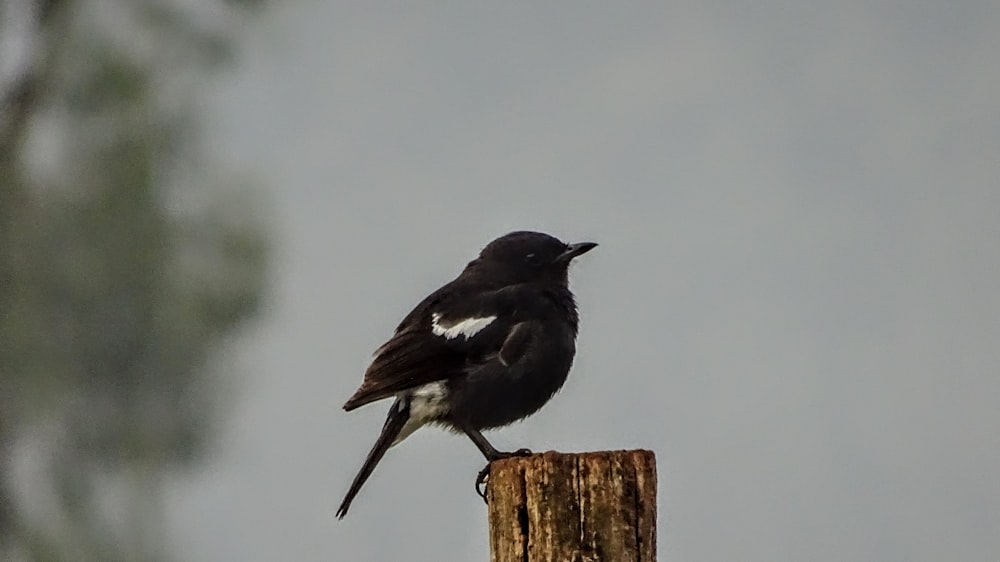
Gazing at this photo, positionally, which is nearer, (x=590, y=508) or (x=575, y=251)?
(x=590, y=508)

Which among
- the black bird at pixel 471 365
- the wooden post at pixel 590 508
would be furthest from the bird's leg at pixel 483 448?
the wooden post at pixel 590 508

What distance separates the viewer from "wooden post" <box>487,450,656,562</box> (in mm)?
3488

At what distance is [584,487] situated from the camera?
3.51m

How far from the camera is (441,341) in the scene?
5.21m

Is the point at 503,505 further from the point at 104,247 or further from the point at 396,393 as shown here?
the point at 104,247

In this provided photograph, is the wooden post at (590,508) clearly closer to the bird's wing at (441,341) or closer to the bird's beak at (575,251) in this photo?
the bird's wing at (441,341)

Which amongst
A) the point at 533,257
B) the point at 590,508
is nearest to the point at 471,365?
the point at 533,257

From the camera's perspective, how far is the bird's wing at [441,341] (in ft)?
16.7

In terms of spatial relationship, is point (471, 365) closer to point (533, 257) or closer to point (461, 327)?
point (461, 327)

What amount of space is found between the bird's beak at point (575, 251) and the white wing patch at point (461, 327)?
19.5 inches

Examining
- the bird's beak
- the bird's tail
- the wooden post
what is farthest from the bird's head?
the wooden post

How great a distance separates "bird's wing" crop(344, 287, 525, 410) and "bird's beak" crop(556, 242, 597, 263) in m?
0.30

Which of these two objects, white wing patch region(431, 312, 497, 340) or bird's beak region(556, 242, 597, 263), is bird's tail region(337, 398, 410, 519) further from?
bird's beak region(556, 242, 597, 263)

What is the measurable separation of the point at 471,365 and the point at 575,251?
72cm
